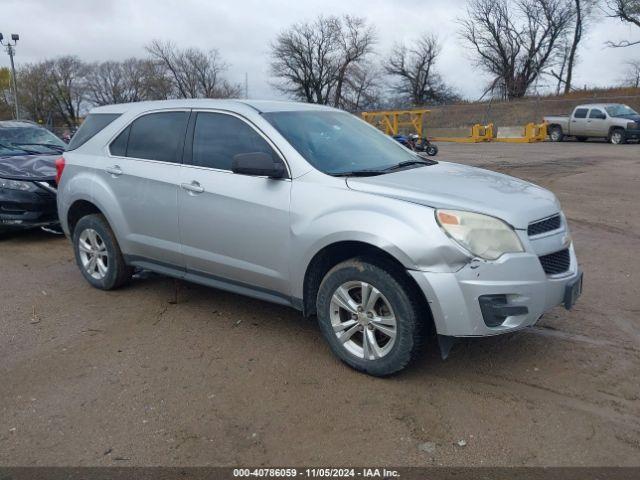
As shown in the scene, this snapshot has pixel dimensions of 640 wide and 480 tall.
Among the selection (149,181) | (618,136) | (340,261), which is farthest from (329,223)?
(618,136)

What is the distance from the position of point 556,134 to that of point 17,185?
27060 mm

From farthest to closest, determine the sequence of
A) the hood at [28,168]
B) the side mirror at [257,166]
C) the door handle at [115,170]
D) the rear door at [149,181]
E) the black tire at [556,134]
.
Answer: the black tire at [556,134], the hood at [28,168], the door handle at [115,170], the rear door at [149,181], the side mirror at [257,166]

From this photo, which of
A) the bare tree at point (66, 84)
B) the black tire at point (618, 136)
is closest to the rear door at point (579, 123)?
the black tire at point (618, 136)

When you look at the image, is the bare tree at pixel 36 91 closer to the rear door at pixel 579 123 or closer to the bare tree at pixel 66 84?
the bare tree at pixel 66 84

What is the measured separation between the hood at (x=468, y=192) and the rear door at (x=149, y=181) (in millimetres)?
1674

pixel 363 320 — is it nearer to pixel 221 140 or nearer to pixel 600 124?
pixel 221 140

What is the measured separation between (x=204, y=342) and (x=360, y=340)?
1248 mm

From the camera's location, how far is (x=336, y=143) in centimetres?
445

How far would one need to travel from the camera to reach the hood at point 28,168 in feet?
25.3

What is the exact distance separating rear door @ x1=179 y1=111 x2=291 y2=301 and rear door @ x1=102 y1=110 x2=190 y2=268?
0.43 feet

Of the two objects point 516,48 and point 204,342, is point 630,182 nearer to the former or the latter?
point 204,342

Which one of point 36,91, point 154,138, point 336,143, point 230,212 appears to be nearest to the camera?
point 230,212

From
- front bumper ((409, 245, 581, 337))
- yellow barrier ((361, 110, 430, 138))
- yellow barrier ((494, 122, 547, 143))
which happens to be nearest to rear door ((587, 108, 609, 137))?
yellow barrier ((494, 122, 547, 143))

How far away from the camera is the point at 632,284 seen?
5531 mm
